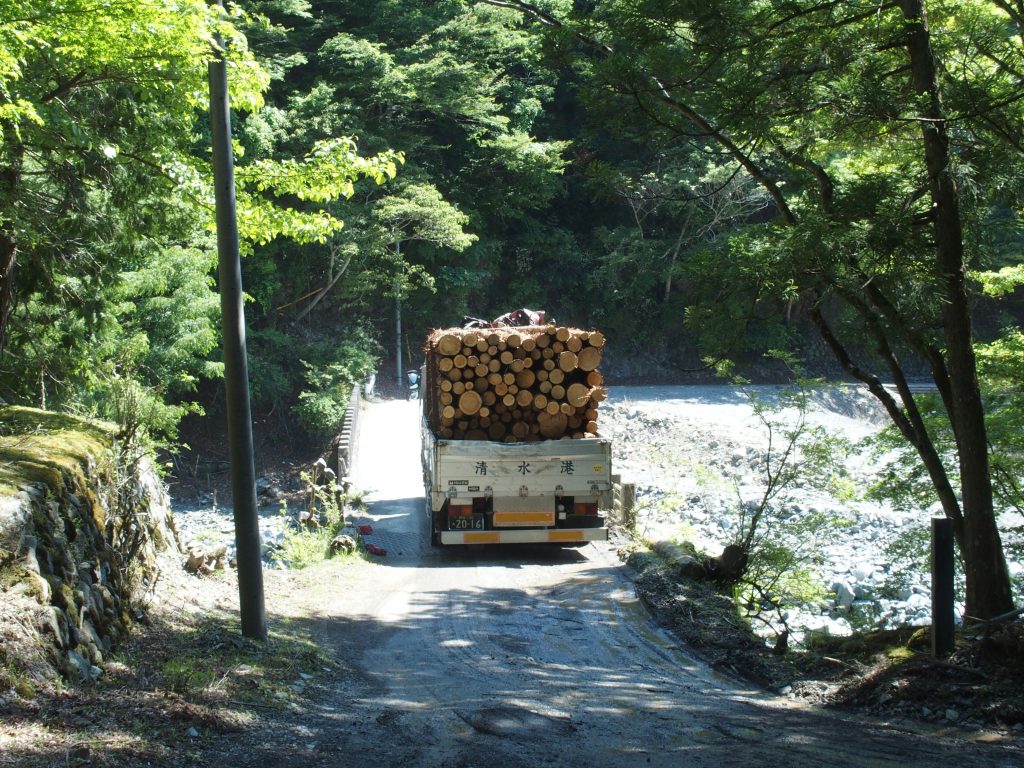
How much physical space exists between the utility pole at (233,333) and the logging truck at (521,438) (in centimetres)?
535

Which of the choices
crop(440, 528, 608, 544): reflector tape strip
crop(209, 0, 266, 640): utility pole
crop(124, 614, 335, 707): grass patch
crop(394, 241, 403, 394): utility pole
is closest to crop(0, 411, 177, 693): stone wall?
crop(124, 614, 335, 707): grass patch

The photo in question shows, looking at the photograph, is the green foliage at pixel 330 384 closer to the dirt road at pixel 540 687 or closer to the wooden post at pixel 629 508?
the wooden post at pixel 629 508

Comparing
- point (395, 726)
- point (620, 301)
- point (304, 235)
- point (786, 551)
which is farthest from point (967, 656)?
point (620, 301)

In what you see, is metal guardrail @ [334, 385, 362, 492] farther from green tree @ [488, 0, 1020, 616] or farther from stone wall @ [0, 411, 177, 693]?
green tree @ [488, 0, 1020, 616]

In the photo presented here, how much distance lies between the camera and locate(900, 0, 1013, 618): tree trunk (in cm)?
711

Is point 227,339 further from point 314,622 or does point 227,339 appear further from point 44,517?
point 314,622

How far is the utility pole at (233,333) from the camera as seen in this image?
739cm

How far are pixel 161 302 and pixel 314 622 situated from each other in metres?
14.9

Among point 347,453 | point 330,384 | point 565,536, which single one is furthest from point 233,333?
point 330,384

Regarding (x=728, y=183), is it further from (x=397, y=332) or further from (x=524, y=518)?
(x=397, y=332)

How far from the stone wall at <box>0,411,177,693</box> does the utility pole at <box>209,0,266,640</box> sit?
3.27 ft

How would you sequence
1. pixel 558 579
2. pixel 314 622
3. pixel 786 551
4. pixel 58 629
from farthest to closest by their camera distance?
pixel 558 579 → pixel 786 551 → pixel 314 622 → pixel 58 629

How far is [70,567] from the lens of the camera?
6359mm

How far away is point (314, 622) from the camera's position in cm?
966
